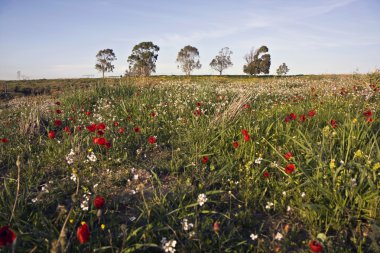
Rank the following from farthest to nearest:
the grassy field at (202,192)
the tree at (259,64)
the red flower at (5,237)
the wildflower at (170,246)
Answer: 1. the tree at (259,64)
2. the grassy field at (202,192)
3. the wildflower at (170,246)
4. the red flower at (5,237)

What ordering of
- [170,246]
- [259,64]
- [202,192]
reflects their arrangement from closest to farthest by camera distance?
[170,246]
[202,192]
[259,64]

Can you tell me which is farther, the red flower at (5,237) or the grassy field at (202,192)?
the grassy field at (202,192)

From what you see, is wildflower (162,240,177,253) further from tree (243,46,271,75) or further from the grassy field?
tree (243,46,271,75)

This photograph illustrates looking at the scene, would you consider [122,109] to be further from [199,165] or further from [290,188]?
[290,188]

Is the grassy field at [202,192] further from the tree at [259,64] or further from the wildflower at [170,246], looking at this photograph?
the tree at [259,64]

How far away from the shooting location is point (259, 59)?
224 feet

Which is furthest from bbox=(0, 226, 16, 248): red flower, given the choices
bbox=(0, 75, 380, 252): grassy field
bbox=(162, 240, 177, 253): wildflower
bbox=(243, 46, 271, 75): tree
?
bbox=(243, 46, 271, 75): tree

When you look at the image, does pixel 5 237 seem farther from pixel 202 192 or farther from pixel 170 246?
pixel 202 192

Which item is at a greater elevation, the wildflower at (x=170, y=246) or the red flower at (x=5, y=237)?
the red flower at (x=5, y=237)

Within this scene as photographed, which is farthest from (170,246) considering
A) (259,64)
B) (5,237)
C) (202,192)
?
(259,64)

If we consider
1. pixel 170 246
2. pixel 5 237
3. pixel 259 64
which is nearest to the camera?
pixel 5 237

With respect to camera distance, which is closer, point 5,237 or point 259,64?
point 5,237

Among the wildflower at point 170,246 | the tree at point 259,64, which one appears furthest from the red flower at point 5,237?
the tree at point 259,64

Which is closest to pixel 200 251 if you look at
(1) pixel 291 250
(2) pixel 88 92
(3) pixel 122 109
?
(1) pixel 291 250
